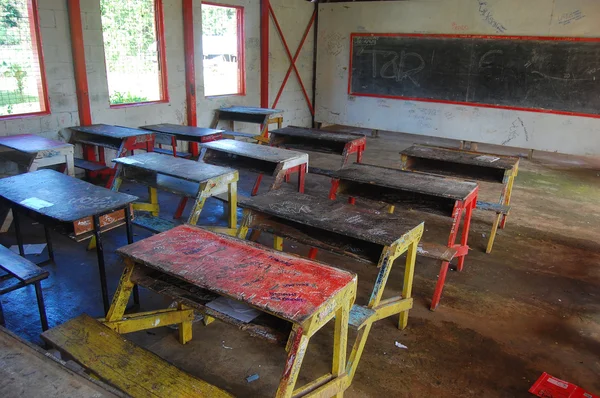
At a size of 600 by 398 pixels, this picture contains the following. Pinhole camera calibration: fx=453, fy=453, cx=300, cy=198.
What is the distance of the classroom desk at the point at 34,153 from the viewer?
4250 mm

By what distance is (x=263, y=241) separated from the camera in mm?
4109

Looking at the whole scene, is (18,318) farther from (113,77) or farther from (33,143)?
(113,77)

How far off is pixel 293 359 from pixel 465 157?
10.9 feet

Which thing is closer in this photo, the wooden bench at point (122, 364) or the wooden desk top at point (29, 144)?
the wooden bench at point (122, 364)

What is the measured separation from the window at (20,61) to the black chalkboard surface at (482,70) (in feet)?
18.0

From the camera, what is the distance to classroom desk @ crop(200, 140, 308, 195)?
4.01 meters

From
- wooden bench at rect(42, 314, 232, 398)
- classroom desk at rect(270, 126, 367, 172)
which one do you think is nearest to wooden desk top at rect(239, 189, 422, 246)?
wooden bench at rect(42, 314, 232, 398)

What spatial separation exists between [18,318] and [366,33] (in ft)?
24.4

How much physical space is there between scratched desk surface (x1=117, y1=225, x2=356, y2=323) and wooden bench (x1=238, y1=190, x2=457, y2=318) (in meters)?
0.54

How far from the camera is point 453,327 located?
289cm

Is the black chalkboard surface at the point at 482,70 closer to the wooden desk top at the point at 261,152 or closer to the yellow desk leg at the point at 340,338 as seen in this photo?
the wooden desk top at the point at 261,152

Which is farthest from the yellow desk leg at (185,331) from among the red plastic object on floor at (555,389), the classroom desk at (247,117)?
the classroom desk at (247,117)

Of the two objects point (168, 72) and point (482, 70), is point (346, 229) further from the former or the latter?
point (482, 70)

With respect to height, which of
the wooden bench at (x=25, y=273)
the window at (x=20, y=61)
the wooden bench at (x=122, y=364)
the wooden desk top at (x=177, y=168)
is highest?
the window at (x=20, y=61)
